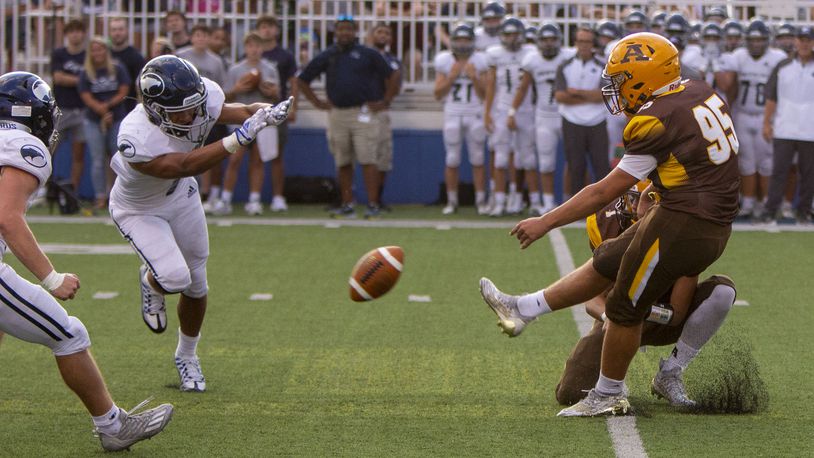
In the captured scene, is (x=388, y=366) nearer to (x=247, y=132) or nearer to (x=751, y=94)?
(x=247, y=132)

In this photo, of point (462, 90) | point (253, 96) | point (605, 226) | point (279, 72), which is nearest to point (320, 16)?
point (279, 72)

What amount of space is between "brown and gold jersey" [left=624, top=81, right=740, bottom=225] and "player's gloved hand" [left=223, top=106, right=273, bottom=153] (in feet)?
5.12

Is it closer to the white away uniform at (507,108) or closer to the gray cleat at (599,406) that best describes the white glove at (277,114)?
the gray cleat at (599,406)

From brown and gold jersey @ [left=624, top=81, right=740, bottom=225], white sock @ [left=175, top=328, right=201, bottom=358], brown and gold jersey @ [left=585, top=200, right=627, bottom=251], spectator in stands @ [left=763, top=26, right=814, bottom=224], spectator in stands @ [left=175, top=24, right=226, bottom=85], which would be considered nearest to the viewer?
brown and gold jersey @ [left=624, top=81, right=740, bottom=225]

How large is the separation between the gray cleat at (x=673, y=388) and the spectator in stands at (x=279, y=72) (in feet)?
29.1

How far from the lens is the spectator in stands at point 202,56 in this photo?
45.2 feet

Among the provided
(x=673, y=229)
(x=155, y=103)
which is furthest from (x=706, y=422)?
(x=155, y=103)

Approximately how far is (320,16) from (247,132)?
10.5 metres

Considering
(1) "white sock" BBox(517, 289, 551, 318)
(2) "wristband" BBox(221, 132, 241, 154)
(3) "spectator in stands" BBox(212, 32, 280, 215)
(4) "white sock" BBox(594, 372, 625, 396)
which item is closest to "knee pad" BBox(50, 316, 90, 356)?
(2) "wristband" BBox(221, 132, 241, 154)

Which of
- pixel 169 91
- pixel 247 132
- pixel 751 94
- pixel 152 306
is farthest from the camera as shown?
pixel 751 94

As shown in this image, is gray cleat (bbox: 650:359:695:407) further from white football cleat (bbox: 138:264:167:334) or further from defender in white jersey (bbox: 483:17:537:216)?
defender in white jersey (bbox: 483:17:537:216)

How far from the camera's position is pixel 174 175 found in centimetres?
591

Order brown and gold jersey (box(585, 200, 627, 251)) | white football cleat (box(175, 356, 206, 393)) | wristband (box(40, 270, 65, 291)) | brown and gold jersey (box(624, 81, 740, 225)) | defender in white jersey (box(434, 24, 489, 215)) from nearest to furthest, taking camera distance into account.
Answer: wristband (box(40, 270, 65, 291)), brown and gold jersey (box(624, 81, 740, 225)), brown and gold jersey (box(585, 200, 627, 251)), white football cleat (box(175, 356, 206, 393)), defender in white jersey (box(434, 24, 489, 215))

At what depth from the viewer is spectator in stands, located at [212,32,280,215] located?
13.7m
